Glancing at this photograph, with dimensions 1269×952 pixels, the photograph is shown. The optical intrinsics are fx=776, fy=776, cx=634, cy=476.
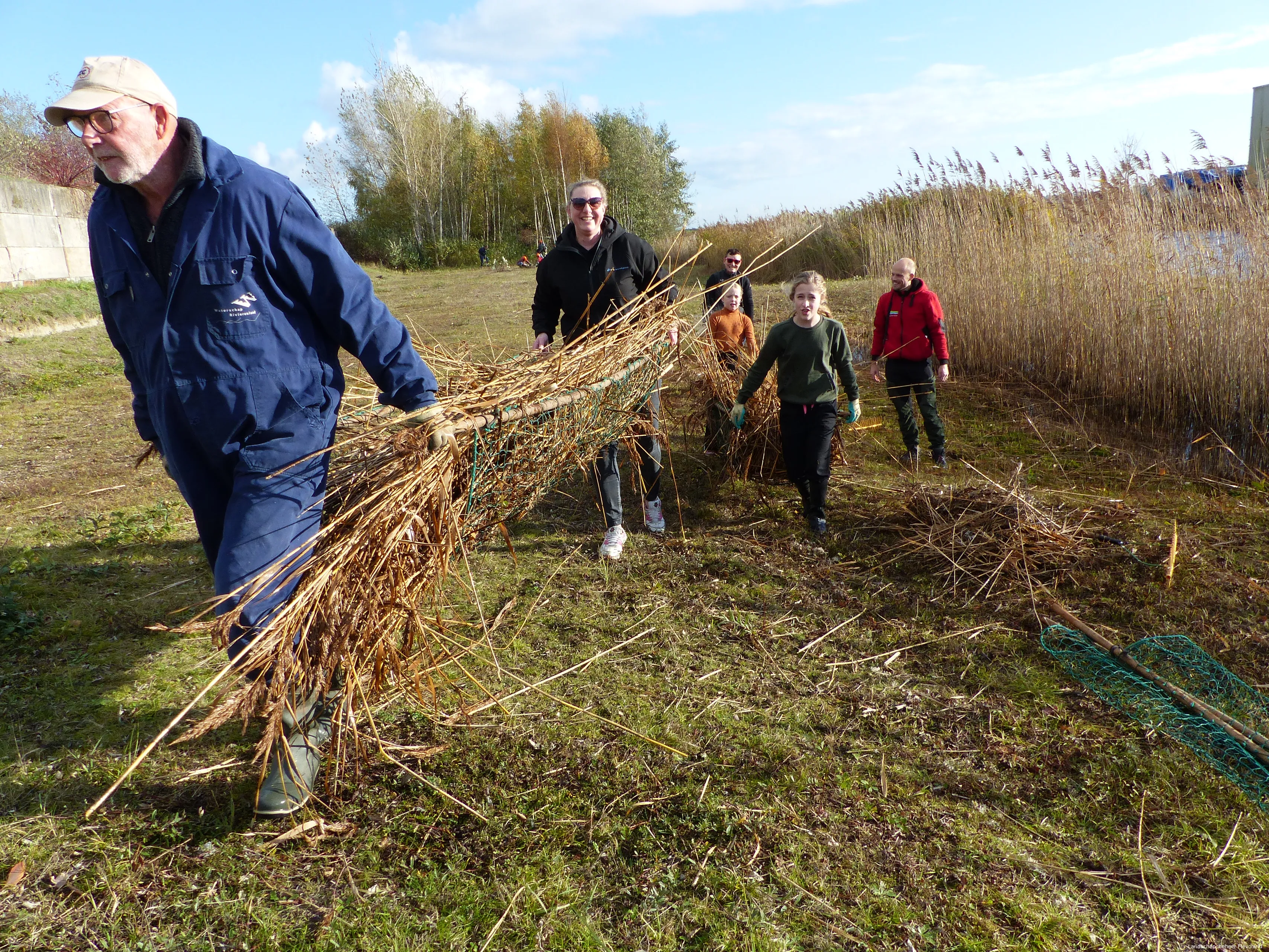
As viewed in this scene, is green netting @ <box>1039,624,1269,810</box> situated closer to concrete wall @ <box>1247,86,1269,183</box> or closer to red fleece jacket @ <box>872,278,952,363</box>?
red fleece jacket @ <box>872,278,952,363</box>

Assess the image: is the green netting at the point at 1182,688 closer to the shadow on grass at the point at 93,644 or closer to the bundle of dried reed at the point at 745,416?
the bundle of dried reed at the point at 745,416

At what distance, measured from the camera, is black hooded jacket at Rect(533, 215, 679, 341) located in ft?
12.9

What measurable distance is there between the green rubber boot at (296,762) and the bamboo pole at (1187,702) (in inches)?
113

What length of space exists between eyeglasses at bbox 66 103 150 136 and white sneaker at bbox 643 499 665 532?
3.16 meters

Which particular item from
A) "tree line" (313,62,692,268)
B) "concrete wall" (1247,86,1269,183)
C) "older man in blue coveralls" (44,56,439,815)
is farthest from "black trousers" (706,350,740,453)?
"tree line" (313,62,692,268)

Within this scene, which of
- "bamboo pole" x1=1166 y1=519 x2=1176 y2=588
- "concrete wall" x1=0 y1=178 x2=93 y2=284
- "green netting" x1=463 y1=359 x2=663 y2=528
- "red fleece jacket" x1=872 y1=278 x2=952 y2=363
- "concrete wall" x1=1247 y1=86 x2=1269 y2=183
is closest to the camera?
"green netting" x1=463 y1=359 x2=663 y2=528

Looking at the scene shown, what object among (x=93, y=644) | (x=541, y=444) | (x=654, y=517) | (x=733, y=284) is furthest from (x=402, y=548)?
(x=733, y=284)

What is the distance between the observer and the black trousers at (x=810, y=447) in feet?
14.2

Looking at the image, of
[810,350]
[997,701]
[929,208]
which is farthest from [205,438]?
[929,208]

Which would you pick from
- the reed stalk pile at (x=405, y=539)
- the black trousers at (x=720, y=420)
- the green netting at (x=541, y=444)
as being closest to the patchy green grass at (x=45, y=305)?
the black trousers at (x=720, y=420)

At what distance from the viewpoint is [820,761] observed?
100 inches

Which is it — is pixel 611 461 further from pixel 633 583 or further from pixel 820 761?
pixel 820 761

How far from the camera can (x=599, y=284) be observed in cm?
397

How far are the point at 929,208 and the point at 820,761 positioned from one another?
23.3ft
